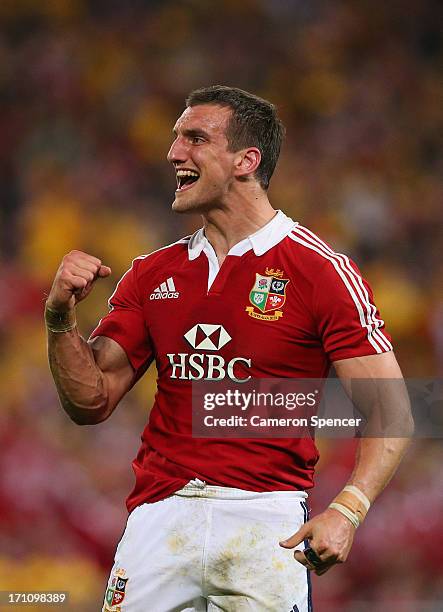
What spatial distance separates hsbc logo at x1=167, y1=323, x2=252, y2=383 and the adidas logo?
0.12 meters

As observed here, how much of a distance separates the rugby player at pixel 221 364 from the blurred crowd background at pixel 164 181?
2231 mm

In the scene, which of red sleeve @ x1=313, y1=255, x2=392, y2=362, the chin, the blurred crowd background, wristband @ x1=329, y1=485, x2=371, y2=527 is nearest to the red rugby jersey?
red sleeve @ x1=313, y1=255, x2=392, y2=362

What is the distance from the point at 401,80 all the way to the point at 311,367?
407cm

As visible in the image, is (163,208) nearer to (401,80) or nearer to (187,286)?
(401,80)

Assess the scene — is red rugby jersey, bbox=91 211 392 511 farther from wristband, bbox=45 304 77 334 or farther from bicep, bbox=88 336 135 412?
wristband, bbox=45 304 77 334

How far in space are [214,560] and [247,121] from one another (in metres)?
1.19

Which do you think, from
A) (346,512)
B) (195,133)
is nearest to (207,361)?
(346,512)

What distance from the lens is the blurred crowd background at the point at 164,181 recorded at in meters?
4.71

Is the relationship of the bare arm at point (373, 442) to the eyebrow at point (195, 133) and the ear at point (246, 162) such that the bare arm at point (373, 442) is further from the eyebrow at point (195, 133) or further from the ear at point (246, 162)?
the eyebrow at point (195, 133)

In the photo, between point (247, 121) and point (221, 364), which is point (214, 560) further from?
point (247, 121)

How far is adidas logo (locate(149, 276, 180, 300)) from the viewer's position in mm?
2574

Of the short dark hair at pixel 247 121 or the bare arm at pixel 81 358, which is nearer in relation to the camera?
the bare arm at pixel 81 358

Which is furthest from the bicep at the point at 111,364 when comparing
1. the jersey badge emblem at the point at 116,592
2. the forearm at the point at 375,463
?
the forearm at the point at 375,463

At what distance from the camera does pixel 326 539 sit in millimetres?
2084
